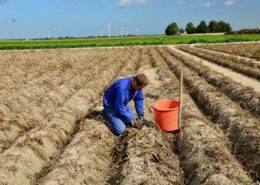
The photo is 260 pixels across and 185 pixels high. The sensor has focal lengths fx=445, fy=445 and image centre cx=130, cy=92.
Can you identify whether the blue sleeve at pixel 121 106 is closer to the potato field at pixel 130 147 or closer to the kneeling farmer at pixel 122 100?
the kneeling farmer at pixel 122 100

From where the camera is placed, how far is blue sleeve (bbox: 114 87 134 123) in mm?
8844

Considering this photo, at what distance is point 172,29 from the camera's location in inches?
5197

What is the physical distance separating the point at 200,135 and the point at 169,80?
9.54 meters

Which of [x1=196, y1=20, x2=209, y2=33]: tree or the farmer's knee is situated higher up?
the farmer's knee

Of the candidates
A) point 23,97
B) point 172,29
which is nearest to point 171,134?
point 23,97

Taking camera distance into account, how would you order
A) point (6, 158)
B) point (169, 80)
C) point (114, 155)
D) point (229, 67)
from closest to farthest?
point (6, 158), point (114, 155), point (169, 80), point (229, 67)

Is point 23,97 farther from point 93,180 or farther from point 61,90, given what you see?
point 93,180

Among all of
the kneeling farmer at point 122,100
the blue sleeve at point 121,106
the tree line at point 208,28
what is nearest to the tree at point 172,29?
the tree line at point 208,28

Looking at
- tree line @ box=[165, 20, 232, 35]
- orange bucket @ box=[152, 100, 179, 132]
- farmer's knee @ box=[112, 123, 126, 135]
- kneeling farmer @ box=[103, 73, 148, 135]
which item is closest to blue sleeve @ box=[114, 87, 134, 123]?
kneeling farmer @ box=[103, 73, 148, 135]

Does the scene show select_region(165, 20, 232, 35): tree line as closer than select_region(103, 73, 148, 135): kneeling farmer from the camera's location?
No

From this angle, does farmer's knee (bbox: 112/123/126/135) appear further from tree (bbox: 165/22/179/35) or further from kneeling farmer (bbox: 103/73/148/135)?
tree (bbox: 165/22/179/35)

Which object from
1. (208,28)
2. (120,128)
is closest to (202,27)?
(208,28)

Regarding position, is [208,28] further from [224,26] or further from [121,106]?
[121,106]

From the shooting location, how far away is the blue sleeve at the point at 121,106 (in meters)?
8.84
